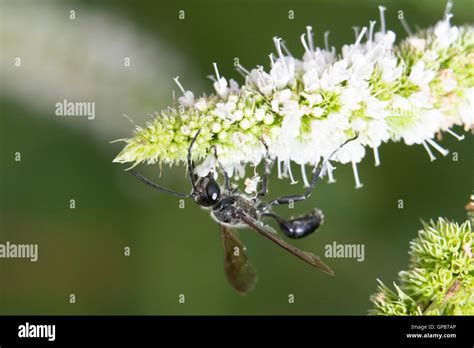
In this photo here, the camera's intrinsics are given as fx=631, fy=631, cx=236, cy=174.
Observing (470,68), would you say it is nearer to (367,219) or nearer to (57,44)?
(367,219)

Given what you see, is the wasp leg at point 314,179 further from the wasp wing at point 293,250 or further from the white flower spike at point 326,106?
the wasp wing at point 293,250

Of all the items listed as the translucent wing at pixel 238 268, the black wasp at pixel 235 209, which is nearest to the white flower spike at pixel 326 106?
the black wasp at pixel 235 209

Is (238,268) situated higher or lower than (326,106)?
lower

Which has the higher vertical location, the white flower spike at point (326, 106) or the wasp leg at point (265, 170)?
the white flower spike at point (326, 106)

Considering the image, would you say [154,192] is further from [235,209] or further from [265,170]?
[265,170]

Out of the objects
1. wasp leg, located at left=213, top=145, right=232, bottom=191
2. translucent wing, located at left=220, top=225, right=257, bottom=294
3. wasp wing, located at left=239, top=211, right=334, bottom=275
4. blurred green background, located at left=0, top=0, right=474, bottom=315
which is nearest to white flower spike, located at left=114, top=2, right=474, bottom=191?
wasp leg, located at left=213, top=145, right=232, bottom=191

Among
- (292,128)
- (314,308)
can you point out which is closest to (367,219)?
(314,308)

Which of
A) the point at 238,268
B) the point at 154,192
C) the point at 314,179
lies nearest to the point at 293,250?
the point at 314,179
